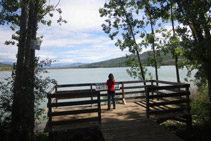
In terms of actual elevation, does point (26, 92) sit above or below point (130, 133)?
above

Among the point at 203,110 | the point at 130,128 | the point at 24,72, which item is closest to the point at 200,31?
the point at 203,110

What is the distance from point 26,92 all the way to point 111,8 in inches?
501

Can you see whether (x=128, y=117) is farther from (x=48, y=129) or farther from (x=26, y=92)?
(x=26, y=92)

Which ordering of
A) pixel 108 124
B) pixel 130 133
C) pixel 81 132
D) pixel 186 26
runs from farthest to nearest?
1. pixel 186 26
2. pixel 81 132
3. pixel 108 124
4. pixel 130 133

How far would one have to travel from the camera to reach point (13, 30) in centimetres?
747

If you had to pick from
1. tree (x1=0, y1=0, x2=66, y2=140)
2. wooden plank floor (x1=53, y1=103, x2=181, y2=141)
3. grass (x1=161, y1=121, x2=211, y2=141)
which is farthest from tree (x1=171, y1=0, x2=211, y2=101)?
tree (x1=0, y1=0, x2=66, y2=140)

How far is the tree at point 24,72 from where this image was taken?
441cm

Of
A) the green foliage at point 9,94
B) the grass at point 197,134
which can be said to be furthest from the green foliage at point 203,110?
the green foliage at point 9,94

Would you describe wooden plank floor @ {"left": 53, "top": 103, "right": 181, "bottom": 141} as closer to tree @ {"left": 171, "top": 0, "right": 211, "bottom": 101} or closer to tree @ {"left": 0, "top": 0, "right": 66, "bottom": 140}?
tree @ {"left": 0, "top": 0, "right": 66, "bottom": 140}

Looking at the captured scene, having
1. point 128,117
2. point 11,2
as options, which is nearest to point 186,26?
point 128,117

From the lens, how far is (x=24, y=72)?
15.3 feet

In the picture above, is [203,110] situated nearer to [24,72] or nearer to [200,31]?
[200,31]

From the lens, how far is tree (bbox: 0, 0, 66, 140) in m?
4.41

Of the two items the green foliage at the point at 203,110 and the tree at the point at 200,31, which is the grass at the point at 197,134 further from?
the tree at the point at 200,31
